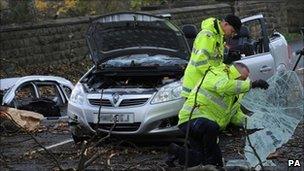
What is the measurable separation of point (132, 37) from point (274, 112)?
4.32m

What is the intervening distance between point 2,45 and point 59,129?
7445 mm

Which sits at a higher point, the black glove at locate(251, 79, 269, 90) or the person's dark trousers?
the black glove at locate(251, 79, 269, 90)

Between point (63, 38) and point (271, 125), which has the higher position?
point (271, 125)

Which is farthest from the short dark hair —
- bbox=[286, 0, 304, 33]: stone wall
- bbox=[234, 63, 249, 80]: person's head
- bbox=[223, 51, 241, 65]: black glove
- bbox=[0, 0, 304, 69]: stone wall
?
bbox=[286, 0, 304, 33]: stone wall

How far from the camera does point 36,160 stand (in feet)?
27.6

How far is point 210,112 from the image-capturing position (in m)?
6.50

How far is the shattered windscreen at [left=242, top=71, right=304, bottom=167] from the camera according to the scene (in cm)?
598

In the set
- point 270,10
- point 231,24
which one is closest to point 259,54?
A: point 231,24

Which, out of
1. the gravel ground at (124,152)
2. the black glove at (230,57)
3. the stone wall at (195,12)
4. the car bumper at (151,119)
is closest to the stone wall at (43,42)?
the stone wall at (195,12)

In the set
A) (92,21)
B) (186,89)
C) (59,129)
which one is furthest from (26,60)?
(186,89)

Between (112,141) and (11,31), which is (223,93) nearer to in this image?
(112,141)

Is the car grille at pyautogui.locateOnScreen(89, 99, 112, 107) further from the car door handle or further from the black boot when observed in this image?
the car door handle

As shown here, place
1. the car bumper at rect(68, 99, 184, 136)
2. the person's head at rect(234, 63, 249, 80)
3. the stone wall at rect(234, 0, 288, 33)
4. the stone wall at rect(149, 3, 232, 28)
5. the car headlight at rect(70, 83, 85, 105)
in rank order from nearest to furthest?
the person's head at rect(234, 63, 249, 80) < the car bumper at rect(68, 99, 184, 136) < the car headlight at rect(70, 83, 85, 105) < the stone wall at rect(149, 3, 232, 28) < the stone wall at rect(234, 0, 288, 33)

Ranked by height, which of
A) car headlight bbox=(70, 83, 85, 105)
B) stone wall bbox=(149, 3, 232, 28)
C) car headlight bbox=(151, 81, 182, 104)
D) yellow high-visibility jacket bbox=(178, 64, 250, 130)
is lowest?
stone wall bbox=(149, 3, 232, 28)
